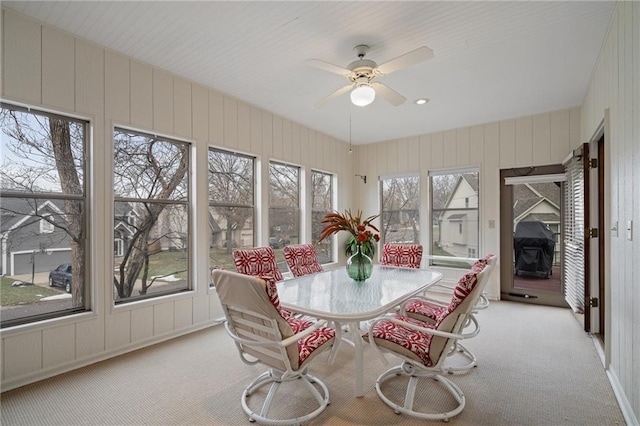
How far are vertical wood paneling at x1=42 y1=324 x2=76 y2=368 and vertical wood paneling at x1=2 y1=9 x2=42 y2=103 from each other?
1.84 m

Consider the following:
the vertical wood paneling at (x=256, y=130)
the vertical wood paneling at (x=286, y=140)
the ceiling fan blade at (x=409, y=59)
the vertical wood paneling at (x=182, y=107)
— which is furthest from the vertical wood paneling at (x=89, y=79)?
the ceiling fan blade at (x=409, y=59)

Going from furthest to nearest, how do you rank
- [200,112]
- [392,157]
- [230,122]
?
[392,157]
[230,122]
[200,112]

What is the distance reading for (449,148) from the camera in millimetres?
5191

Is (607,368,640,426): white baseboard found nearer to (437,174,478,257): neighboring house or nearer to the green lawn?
(437,174,478,257): neighboring house

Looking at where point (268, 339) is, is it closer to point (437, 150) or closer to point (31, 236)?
point (31, 236)

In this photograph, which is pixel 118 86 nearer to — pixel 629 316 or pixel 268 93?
→ pixel 268 93

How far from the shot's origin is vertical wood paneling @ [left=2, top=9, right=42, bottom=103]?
2287mm

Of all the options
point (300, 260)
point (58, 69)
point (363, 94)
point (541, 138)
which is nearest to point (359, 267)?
point (300, 260)

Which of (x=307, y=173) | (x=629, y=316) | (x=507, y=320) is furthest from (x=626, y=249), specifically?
(x=307, y=173)

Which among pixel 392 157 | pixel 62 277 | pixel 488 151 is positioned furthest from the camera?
pixel 392 157

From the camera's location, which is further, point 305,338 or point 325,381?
point 325,381

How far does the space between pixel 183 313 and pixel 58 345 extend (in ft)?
3.57

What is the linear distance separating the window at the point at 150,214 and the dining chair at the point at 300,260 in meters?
1.19

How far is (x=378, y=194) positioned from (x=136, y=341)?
4.52 m
